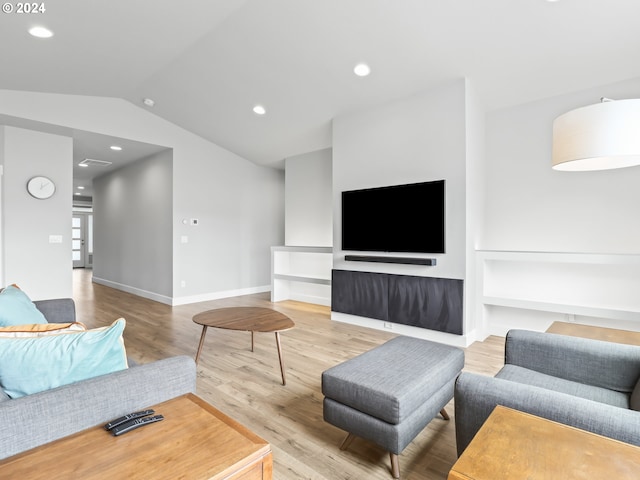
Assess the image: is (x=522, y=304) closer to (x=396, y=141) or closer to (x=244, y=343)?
(x=396, y=141)

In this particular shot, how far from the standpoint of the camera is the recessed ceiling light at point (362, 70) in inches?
146

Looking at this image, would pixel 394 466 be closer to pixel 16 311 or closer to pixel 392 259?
pixel 16 311

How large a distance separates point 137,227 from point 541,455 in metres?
7.39

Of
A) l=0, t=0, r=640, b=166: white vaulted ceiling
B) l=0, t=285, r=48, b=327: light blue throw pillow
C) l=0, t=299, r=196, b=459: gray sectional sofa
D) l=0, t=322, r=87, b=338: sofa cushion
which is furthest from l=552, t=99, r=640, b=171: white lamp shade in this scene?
l=0, t=285, r=48, b=327: light blue throw pillow

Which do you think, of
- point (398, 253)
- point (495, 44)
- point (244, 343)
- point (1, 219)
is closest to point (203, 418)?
point (244, 343)

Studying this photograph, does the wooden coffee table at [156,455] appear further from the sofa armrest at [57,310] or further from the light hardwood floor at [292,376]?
the sofa armrest at [57,310]

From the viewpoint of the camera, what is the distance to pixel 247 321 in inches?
121

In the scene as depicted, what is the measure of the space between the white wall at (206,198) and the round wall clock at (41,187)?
0.83m

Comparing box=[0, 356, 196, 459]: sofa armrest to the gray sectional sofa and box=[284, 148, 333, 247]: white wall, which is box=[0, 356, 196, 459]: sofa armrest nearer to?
the gray sectional sofa

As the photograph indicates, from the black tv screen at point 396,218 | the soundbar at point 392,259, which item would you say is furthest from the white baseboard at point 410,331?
the black tv screen at point 396,218

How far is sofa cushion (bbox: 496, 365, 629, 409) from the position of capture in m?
1.63

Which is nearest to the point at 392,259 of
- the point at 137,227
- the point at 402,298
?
the point at 402,298

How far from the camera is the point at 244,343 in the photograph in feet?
12.6

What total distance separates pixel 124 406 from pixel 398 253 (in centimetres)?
349
